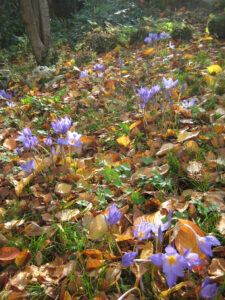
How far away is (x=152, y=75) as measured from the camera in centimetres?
348

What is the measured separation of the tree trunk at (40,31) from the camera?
4.69 meters

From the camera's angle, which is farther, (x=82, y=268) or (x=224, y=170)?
(x=224, y=170)

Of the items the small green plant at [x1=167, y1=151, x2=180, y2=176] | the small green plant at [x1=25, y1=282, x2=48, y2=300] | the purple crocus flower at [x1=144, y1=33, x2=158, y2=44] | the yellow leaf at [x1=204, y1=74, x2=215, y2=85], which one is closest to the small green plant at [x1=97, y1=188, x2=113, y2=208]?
the small green plant at [x1=167, y1=151, x2=180, y2=176]

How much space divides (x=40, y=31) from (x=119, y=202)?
16.0 ft

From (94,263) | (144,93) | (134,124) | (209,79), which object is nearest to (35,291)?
(94,263)

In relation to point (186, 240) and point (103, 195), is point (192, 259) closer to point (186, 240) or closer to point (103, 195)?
point (186, 240)

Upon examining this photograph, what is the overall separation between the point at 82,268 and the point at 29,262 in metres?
0.30

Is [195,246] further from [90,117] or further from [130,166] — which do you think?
[90,117]

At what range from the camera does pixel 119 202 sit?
155 centimetres

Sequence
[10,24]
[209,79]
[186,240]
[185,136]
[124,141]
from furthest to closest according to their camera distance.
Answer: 1. [10,24]
2. [209,79]
3. [124,141]
4. [185,136]
5. [186,240]

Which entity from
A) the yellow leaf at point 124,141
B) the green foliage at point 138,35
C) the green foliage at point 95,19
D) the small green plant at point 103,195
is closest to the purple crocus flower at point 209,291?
the small green plant at point 103,195

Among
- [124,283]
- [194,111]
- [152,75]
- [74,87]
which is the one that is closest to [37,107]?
[74,87]

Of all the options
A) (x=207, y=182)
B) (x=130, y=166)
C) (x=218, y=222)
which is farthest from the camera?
(x=130, y=166)

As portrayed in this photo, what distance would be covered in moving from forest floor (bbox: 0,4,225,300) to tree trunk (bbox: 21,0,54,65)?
252cm
